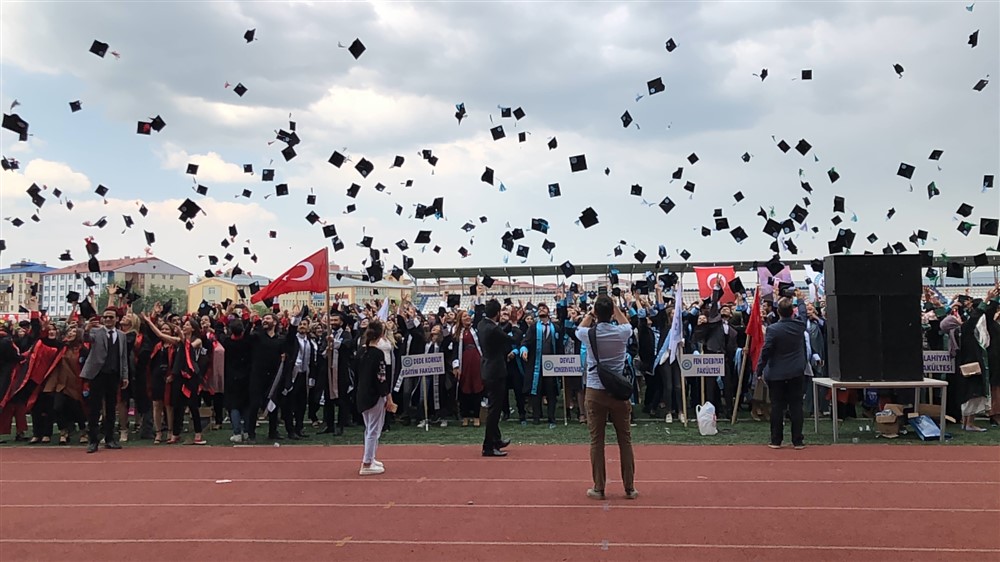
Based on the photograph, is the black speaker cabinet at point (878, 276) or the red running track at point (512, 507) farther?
the black speaker cabinet at point (878, 276)

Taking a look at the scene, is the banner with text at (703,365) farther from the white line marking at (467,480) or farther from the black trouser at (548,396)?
the white line marking at (467,480)

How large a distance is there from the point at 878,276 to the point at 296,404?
30.2 ft

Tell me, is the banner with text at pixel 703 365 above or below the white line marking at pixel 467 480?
above

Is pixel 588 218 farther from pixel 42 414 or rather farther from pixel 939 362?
pixel 42 414

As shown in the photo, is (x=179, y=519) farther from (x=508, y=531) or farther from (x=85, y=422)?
(x=85, y=422)

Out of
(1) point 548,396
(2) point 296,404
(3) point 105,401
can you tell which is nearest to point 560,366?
(1) point 548,396

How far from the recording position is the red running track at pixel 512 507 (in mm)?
6258

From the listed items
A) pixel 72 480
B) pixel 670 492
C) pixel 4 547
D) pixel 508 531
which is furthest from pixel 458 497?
pixel 72 480

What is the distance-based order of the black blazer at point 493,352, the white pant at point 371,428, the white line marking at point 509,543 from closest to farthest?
the white line marking at point 509,543, the white pant at point 371,428, the black blazer at point 493,352

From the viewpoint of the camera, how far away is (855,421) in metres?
13.1

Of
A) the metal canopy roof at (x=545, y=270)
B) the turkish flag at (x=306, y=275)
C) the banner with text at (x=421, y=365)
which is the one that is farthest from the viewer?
the metal canopy roof at (x=545, y=270)

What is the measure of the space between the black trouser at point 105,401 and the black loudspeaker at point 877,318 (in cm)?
1083

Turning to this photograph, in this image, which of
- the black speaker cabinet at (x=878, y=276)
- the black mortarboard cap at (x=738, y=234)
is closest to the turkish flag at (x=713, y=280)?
the black mortarboard cap at (x=738, y=234)

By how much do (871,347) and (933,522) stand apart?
4501 mm
